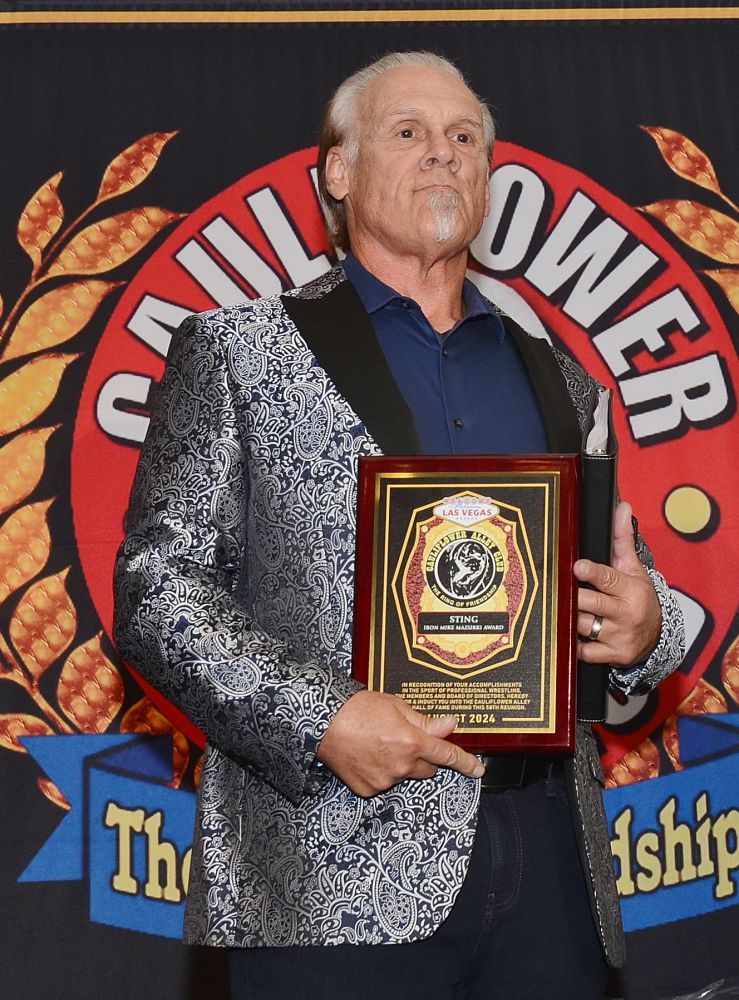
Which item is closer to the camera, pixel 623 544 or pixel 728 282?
pixel 623 544

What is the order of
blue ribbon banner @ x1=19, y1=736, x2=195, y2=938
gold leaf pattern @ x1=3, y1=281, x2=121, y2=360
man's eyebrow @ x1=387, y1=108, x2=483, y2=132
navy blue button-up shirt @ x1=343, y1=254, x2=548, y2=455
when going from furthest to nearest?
gold leaf pattern @ x1=3, y1=281, x2=121, y2=360 < blue ribbon banner @ x1=19, y1=736, x2=195, y2=938 < man's eyebrow @ x1=387, y1=108, x2=483, y2=132 < navy blue button-up shirt @ x1=343, y1=254, x2=548, y2=455

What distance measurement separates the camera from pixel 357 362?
A: 63.1 inches

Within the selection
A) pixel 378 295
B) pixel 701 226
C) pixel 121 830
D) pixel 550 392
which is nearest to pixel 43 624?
pixel 121 830

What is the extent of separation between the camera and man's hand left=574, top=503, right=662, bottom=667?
148 centimetres

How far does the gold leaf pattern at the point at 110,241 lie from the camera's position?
9.82 ft

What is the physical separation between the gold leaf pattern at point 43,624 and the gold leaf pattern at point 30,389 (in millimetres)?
354

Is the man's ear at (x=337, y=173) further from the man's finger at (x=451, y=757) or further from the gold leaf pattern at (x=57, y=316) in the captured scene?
the gold leaf pattern at (x=57, y=316)

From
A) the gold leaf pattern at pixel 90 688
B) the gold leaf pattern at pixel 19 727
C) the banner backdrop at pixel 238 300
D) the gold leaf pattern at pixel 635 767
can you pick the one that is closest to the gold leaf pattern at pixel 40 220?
the banner backdrop at pixel 238 300

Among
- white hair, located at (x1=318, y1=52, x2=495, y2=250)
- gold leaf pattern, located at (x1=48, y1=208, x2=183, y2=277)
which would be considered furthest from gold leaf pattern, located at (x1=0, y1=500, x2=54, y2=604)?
white hair, located at (x1=318, y1=52, x2=495, y2=250)

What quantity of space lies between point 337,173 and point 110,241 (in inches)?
45.8

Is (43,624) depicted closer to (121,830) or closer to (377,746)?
(121,830)

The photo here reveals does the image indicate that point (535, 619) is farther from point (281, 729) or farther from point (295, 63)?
point (295, 63)

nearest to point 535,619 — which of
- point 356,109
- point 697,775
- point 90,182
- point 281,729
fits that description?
point 281,729

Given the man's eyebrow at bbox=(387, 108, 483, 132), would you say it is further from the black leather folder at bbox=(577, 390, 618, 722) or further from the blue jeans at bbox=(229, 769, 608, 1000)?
the blue jeans at bbox=(229, 769, 608, 1000)
